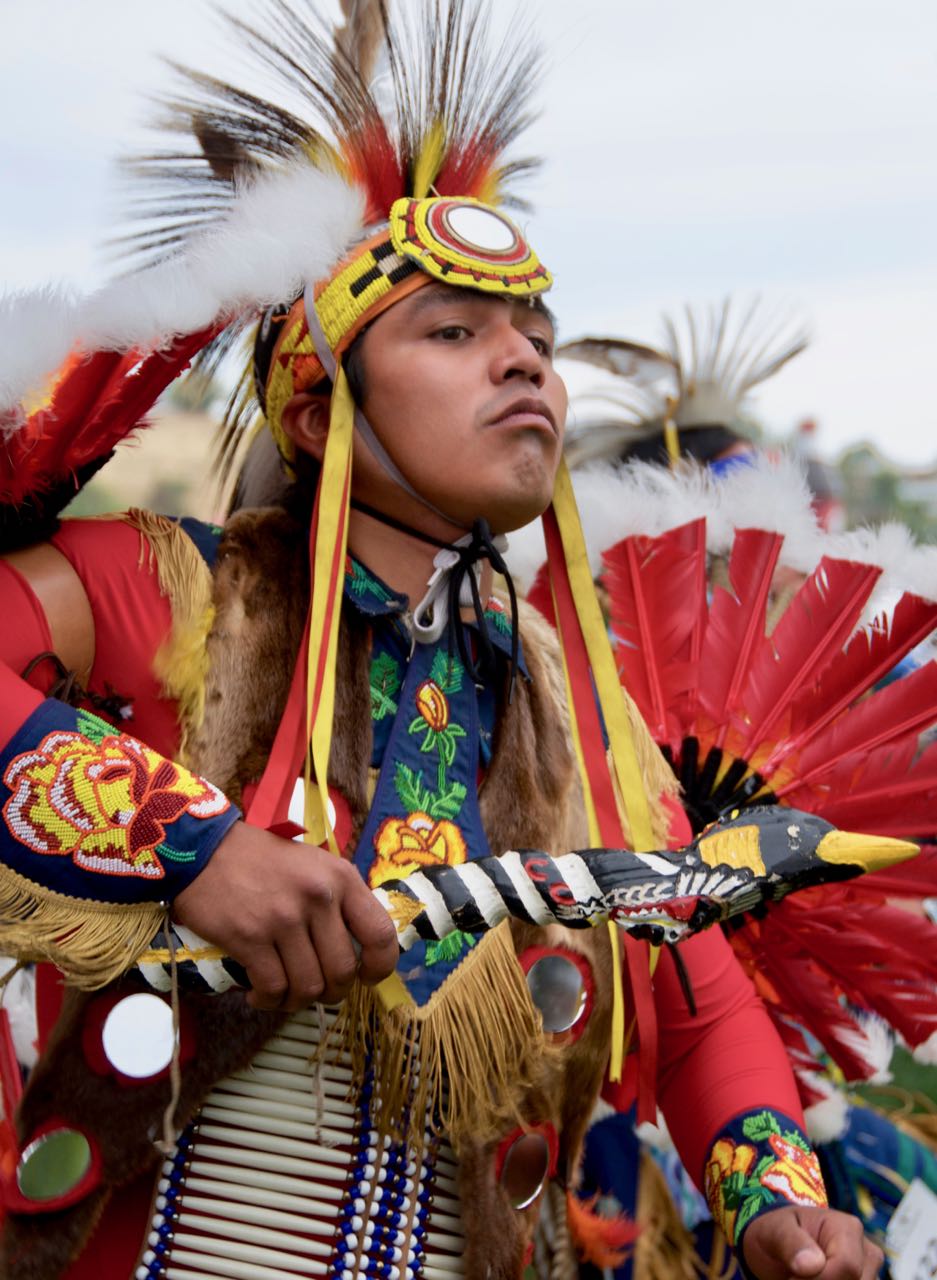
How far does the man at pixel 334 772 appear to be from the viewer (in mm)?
1519

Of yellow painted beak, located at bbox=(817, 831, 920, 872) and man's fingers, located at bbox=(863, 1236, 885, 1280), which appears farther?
man's fingers, located at bbox=(863, 1236, 885, 1280)

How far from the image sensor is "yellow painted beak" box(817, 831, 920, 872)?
1519mm

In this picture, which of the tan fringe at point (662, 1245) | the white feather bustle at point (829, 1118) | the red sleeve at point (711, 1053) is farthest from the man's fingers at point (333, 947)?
the white feather bustle at point (829, 1118)

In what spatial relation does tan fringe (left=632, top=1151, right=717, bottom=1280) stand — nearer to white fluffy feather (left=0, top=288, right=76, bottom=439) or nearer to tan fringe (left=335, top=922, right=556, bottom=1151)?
tan fringe (left=335, top=922, right=556, bottom=1151)

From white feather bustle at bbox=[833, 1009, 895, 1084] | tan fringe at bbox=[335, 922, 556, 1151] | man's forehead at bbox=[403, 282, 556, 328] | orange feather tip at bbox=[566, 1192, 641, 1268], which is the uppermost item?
man's forehead at bbox=[403, 282, 556, 328]

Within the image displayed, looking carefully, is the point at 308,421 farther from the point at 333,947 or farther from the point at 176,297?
the point at 333,947

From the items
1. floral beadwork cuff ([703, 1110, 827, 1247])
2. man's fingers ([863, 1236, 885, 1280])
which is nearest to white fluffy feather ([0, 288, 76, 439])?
floral beadwork cuff ([703, 1110, 827, 1247])

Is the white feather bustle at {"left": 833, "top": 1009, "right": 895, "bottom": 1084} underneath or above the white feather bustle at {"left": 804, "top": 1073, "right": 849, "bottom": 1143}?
above

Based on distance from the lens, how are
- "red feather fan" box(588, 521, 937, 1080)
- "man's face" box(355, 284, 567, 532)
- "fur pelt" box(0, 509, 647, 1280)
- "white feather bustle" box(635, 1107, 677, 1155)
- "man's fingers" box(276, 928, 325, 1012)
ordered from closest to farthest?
"man's fingers" box(276, 928, 325, 1012)
"fur pelt" box(0, 509, 647, 1280)
"man's face" box(355, 284, 567, 532)
"red feather fan" box(588, 521, 937, 1080)
"white feather bustle" box(635, 1107, 677, 1155)

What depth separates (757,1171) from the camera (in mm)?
1883

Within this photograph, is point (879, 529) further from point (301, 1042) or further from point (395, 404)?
point (301, 1042)

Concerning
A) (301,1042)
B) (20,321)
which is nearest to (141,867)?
(301,1042)

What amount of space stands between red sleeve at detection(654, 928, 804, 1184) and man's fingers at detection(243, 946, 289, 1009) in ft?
2.56

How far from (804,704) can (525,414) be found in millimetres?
763
